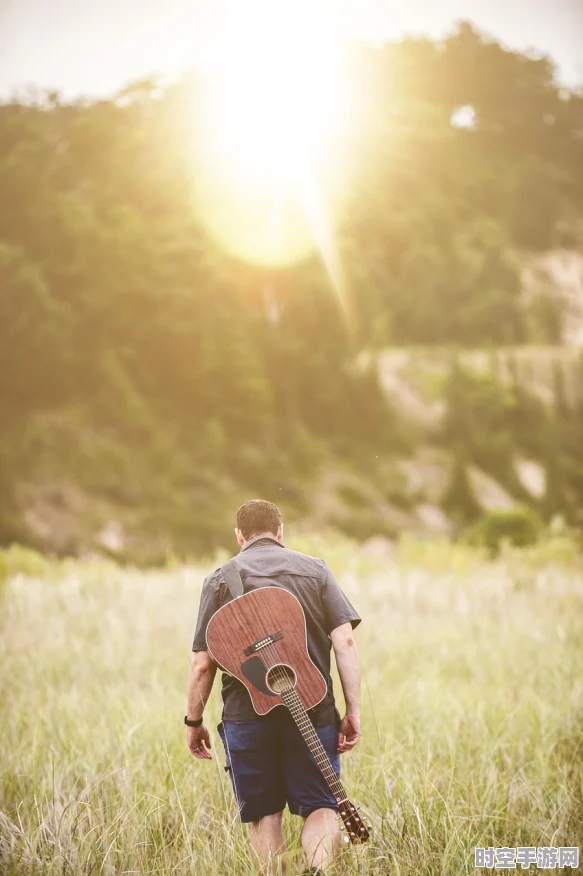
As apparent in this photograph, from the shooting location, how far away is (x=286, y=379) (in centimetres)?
2905

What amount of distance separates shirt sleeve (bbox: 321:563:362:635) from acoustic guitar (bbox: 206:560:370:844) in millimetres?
202

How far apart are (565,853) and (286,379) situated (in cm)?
2596

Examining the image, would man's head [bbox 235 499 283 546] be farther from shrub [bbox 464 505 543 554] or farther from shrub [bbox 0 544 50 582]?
shrub [bbox 464 505 543 554]

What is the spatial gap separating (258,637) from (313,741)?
42 centimetres

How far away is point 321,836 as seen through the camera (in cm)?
302

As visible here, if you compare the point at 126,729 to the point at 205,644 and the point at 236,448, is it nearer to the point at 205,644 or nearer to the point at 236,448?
the point at 205,644

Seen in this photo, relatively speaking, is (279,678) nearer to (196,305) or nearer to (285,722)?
(285,722)

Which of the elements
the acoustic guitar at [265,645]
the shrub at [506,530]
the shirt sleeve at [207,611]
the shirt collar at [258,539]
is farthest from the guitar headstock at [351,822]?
the shrub at [506,530]

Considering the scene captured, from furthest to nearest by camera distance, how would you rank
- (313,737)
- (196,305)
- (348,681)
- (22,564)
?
(196,305) → (22,564) → (348,681) → (313,737)

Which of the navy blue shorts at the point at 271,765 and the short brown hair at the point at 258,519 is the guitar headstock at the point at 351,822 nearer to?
the navy blue shorts at the point at 271,765

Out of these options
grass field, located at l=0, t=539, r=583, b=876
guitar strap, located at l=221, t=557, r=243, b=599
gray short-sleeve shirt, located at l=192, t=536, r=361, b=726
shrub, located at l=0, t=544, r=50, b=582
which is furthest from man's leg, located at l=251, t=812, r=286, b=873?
shrub, located at l=0, t=544, r=50, b=582

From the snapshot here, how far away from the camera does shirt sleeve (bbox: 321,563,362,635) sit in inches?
120

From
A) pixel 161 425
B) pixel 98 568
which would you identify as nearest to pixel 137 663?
pixel 98 568

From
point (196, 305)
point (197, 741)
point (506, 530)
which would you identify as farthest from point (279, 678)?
point (196, 305)
